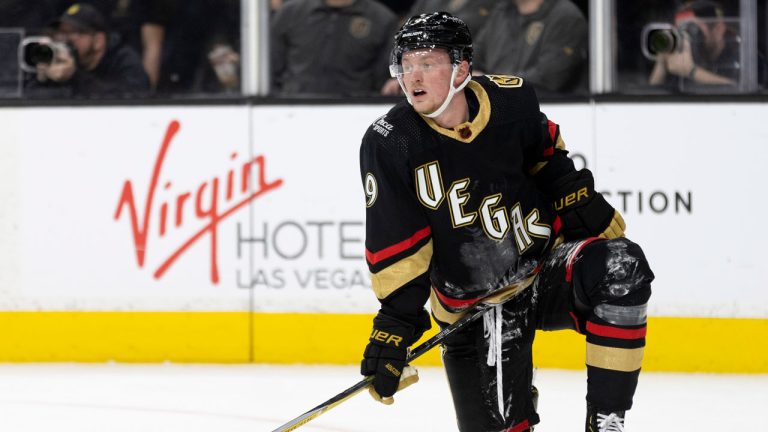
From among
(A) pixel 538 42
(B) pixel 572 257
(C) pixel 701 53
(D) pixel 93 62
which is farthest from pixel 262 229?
(B) pixel 572 257

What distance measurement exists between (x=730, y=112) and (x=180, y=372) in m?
2.11

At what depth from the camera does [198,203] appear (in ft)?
15.0

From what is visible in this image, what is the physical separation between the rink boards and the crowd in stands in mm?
106

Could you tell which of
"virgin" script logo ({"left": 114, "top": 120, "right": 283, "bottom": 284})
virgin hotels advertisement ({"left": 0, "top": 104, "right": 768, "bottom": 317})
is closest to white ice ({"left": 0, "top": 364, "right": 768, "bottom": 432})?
virgin hotels advertisement ({"left": 0, "top": 104, "right": 768, "bottom": 317})

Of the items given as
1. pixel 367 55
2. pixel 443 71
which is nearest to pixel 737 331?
pixel 367 55

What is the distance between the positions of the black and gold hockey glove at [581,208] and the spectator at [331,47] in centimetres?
189

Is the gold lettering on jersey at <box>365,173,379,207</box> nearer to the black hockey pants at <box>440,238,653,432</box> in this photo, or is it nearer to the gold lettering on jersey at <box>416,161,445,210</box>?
the gold lettering on jersey at <box>416,161,445,210</box>

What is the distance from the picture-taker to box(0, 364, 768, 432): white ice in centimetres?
368

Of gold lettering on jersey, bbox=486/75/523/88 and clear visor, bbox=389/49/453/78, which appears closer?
clear visor, bbox=389/49/453/78

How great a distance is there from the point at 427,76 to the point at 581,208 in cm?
46

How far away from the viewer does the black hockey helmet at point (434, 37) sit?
2539mm

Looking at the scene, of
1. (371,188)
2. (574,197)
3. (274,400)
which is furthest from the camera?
(274,400)

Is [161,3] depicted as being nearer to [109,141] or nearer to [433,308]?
[109,141]

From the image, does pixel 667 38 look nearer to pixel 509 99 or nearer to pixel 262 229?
pixel 262 229
